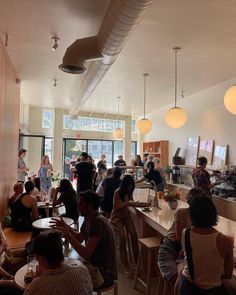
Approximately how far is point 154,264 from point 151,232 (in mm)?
388

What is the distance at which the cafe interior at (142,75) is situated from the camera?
2.68m

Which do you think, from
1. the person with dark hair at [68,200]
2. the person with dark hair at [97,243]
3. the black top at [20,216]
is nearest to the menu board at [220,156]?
the person with dark hair at [68,200]

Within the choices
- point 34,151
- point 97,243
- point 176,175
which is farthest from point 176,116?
point 34,151

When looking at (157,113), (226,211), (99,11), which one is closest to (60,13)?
(99,11)

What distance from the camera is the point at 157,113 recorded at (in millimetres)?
8844

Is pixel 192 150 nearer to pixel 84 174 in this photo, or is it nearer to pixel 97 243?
pixel 84 174

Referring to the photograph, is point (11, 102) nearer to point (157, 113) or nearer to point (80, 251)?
point (80, 251)

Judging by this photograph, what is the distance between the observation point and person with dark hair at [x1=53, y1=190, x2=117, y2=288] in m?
2.18

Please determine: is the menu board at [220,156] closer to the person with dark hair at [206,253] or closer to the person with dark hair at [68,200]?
the person with dark hair at [68,200]

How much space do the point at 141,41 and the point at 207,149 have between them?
322cm

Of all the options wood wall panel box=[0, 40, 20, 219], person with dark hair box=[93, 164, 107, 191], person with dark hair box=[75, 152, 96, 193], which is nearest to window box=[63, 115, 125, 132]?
person with dark hair box=[93, 164, 107, 191]

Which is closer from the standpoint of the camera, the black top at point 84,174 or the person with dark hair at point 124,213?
the person with dark hair at point 124,213

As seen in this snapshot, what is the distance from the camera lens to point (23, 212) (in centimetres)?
368

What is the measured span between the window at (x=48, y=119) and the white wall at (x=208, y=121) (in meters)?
4.48
